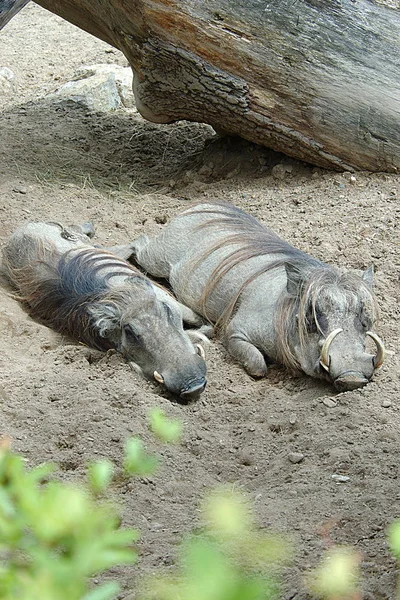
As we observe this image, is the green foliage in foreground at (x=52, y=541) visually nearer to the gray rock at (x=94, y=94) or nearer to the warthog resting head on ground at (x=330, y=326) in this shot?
the warthog resting head on ground at (x=330, y=326)

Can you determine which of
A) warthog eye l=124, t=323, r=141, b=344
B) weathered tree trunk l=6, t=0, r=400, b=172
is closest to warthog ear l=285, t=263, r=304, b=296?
warthog eye l=124, t=323, r=141, b=344

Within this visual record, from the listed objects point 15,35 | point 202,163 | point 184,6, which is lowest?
point 15,35

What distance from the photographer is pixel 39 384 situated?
12.2ft

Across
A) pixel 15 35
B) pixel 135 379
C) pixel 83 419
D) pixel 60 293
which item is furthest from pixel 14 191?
pixel 15 35

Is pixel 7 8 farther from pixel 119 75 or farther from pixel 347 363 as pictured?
pixel 119 75

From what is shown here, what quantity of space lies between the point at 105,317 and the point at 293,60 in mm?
2230

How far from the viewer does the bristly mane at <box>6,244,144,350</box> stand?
14.7 ft

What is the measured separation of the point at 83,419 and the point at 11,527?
2724mm

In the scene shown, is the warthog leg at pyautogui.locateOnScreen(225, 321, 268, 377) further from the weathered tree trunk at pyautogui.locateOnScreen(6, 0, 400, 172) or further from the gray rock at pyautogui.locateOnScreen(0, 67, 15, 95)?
the gray rock at pyautogui.locateOnScreen(0, 67, 15, 95)

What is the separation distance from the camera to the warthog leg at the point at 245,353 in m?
4.30

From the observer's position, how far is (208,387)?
4.09 metres

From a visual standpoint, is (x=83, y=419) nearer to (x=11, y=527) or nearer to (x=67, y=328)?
(x=67, y=328)

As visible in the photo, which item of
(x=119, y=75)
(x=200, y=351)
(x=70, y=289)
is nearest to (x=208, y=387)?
(x=200, y=351)

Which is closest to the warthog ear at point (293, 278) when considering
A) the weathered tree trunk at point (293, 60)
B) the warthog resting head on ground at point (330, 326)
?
the warthog resting head on ground at point (330, 326)
